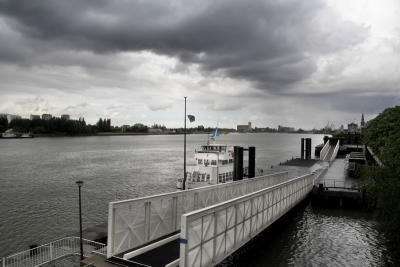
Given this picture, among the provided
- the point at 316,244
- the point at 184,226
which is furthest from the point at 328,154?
the point at 184,226

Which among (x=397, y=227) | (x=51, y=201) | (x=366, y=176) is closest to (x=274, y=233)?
(x=366, y=176)

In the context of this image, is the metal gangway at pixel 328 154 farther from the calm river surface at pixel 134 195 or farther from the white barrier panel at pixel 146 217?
the white barrier panel at pixel 146 217

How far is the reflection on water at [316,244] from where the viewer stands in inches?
695

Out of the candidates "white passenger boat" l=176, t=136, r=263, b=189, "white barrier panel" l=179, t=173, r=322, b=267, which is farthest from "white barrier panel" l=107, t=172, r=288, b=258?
"white passenger boat" l=176, t=136, r=263, b=189

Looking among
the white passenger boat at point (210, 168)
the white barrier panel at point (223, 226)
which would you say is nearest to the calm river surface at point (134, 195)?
the white barrier panel at point (223, 226)

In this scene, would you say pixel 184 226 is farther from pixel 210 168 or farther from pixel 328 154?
pixel 328 154

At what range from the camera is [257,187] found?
25.2 metres

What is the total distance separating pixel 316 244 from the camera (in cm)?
2019

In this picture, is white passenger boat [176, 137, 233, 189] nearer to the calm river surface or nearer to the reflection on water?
the calm river surface

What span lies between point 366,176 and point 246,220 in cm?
894

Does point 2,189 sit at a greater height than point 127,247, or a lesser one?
lesser

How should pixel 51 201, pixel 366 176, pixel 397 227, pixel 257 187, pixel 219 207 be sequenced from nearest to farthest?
pixel 219 207 → pixel 397 227 → pixel 366 176 → pixel 257 187 → pixel 51 201

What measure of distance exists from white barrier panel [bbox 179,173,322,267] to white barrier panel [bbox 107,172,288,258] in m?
3.09

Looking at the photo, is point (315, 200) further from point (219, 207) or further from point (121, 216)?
point (121, 216)
